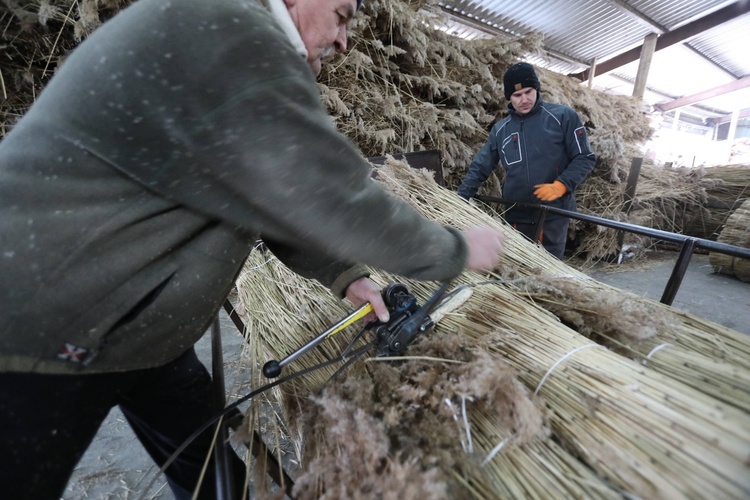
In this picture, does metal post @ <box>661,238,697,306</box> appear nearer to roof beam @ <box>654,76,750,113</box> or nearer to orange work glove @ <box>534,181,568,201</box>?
orange work glove @ <box>534,181,568,201</box>

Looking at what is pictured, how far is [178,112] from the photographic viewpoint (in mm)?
536

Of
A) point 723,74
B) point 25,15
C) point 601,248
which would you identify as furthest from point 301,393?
point 723,74

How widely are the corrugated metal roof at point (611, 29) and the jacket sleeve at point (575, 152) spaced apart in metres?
1.55

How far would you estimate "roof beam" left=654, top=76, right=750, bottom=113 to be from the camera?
8820mm

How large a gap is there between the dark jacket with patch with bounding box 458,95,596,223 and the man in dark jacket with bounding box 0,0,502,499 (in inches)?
92.3

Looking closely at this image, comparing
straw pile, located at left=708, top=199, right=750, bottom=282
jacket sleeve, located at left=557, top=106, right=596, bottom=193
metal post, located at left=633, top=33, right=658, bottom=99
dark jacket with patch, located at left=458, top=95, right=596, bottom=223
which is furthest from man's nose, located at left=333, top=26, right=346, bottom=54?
metal post, located at left=633, top=33, right=658, bottom=99

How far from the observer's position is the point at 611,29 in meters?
5.56

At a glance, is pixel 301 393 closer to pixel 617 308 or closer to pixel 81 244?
pixel 81 244

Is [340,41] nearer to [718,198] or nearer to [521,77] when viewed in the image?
[521,77]

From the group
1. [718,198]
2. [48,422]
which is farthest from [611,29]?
[48,422]

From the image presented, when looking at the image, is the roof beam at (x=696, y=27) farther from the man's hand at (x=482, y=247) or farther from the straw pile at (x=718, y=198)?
the man's hand at (x=482, y=247)

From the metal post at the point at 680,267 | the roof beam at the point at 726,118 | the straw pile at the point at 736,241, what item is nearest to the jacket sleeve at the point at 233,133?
the metal post at the point at 680,267

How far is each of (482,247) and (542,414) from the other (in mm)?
377

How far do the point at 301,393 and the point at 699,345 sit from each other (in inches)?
43.7
